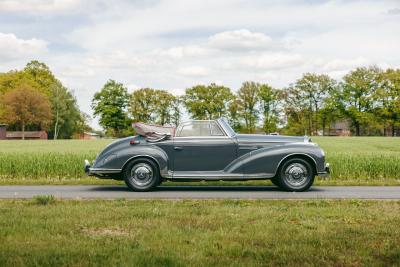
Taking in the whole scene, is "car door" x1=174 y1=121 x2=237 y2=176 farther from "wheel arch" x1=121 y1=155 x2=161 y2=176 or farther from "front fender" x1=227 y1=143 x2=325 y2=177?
"wheel arch" x1=121 y1=155 x2=161 y2=176

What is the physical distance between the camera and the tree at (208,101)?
9600 centimetres

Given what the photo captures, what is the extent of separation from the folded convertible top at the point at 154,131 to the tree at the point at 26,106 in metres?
81.7

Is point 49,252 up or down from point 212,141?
down

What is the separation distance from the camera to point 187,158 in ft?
41.0

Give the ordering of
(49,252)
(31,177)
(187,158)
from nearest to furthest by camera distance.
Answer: (49,252) → (187,158) → (31,177)

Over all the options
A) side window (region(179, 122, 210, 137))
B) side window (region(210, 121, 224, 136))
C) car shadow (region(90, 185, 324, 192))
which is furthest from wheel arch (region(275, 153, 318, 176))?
side window (region(179, 122, 210, 137))

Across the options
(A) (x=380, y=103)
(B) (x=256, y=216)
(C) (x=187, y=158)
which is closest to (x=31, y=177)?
(C) (x=187, y=158)

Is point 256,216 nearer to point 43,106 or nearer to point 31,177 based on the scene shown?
point 31,177

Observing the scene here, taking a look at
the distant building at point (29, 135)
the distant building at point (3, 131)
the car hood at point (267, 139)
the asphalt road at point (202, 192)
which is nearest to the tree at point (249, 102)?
the distant building at point (29, 135)

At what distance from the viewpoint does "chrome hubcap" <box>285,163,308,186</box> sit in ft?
40.8

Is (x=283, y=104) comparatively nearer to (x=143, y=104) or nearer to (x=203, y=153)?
(x=143, y=104)

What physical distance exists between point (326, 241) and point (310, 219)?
1.55m

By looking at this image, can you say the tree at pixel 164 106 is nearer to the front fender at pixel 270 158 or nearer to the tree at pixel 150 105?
the tree at pixel 150 105

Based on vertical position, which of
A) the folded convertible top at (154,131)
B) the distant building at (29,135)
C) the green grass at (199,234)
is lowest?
the green grass at (199,234)
